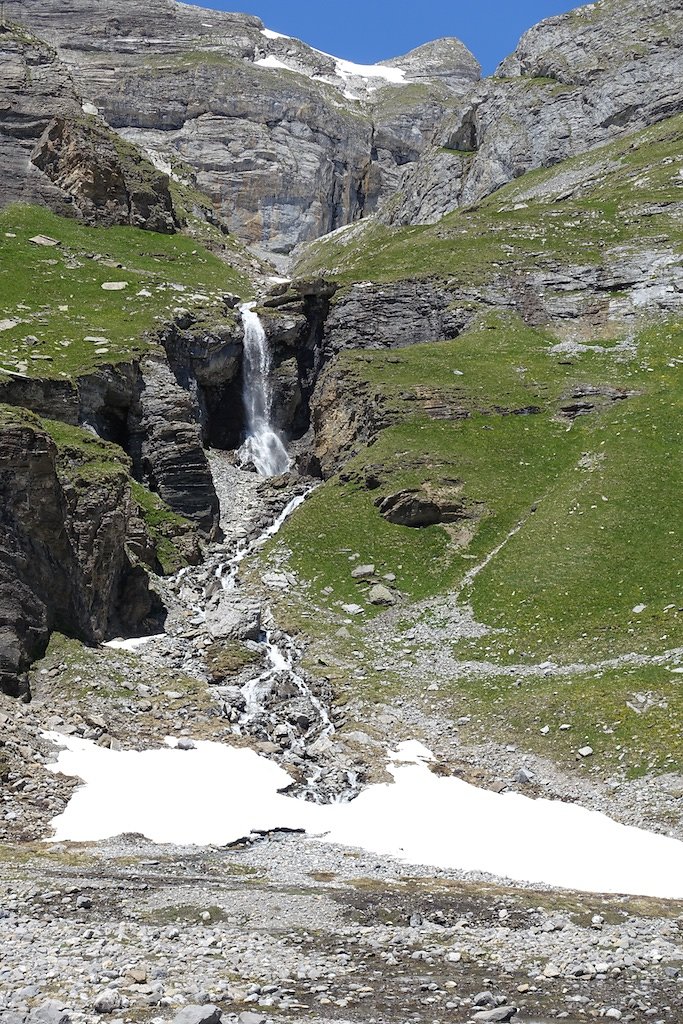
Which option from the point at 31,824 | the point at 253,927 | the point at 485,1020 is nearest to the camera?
the point at 485,1020

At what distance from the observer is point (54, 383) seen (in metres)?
47.7

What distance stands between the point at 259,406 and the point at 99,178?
120 ft

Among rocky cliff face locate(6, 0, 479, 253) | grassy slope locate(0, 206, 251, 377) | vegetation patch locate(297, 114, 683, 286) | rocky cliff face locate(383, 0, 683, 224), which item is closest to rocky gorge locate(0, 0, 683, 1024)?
grassy slope locate(0, 206, 251, 377)

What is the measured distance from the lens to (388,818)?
84.9ft

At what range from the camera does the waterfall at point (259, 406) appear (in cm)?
6209

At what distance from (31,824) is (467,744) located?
14.0 m

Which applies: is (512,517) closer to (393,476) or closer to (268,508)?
(393,476)

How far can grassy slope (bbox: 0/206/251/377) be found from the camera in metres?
55.3

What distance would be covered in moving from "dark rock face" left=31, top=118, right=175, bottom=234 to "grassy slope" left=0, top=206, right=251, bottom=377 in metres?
2.51

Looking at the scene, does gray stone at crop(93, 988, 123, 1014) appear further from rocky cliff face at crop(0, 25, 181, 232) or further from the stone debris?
rocky cliff face at crop(0, 25, 181, 232)

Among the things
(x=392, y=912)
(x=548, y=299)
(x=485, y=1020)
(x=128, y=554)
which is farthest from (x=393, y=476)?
(x=485, y=1020)

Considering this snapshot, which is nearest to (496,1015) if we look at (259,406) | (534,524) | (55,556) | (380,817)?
(380,817)

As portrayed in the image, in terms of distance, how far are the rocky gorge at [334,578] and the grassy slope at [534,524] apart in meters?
0.17

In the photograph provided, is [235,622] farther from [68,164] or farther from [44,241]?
[68,164]
